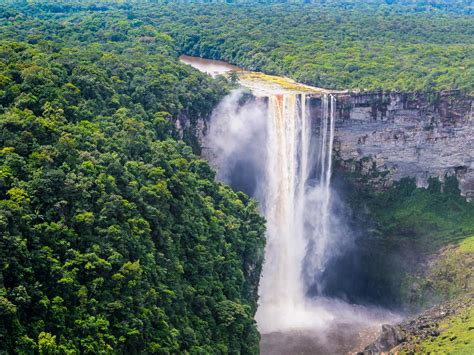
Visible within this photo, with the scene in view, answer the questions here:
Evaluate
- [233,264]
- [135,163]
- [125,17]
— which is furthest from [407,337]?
[125,17]

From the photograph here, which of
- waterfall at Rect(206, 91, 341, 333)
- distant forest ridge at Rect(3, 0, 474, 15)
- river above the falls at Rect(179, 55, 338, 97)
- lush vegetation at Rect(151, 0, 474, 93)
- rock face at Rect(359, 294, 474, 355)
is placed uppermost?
distant forest ridge at Rect(3, 0, 474, 15)

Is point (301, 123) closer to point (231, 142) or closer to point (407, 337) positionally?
point (231, 142)

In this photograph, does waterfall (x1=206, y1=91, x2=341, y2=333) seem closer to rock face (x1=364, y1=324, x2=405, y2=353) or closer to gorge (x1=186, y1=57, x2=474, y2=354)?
gorge (x1=186, y1=57, x2=474, y2=354)

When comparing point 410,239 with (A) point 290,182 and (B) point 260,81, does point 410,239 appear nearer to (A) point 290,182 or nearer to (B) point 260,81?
(A) point 290,182

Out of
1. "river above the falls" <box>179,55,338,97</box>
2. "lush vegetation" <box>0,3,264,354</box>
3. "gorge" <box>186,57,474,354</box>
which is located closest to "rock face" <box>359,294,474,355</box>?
"gorge" <box>186,57,474,354</box>

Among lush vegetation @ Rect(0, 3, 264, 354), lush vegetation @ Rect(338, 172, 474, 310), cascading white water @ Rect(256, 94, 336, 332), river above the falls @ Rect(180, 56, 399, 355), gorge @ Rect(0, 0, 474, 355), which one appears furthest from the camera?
cascading white water @ Rect(256, 94, 336, 332)

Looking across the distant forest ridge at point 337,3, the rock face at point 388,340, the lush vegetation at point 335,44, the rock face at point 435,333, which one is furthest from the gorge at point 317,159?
the distant forest ridge at point 337,3

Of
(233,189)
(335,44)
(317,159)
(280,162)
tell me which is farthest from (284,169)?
(335,44)
